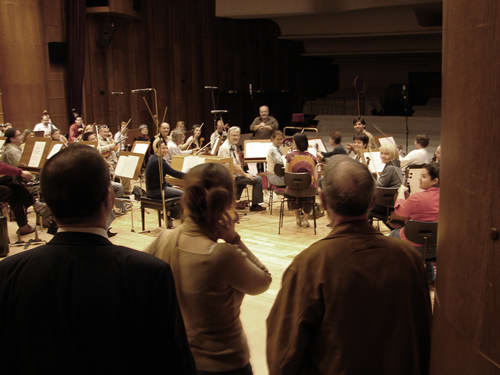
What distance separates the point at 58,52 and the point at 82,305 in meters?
13.1

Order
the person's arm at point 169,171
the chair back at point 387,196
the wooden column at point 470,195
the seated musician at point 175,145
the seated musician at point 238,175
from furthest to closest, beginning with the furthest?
the seated musician at point 175,145 → the seated musician at point 238,175 → the person's arm at point 169,171 → the chair back at point 387,196 → the wooden column at point 470,195

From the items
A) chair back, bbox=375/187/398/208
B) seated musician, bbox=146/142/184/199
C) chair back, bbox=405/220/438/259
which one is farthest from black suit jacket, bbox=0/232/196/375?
seated musician, bbox=146/142/184/199

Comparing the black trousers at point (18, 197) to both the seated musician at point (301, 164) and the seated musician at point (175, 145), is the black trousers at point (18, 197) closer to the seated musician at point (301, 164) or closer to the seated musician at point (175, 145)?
the seated musician at point (175, 145)

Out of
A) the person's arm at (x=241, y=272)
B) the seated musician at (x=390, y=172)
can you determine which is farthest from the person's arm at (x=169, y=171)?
the person's arm at (x=241, y=272)

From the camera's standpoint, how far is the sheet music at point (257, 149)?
8.83m

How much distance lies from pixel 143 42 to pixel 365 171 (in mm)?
14112

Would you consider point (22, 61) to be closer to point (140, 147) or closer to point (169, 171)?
point (140, 147)

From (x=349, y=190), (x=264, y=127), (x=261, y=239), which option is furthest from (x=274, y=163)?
(x=349, y=190)

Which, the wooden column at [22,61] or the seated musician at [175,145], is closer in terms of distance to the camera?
the seated musician at [175,145]

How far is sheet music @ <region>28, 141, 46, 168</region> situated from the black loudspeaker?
21.7ft

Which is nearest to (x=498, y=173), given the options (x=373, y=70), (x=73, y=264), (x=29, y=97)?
(x=73, y=264)

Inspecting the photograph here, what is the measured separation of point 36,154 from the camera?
7.18 meters

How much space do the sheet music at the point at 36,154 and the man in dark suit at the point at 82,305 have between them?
619cm

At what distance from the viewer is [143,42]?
587 inches
